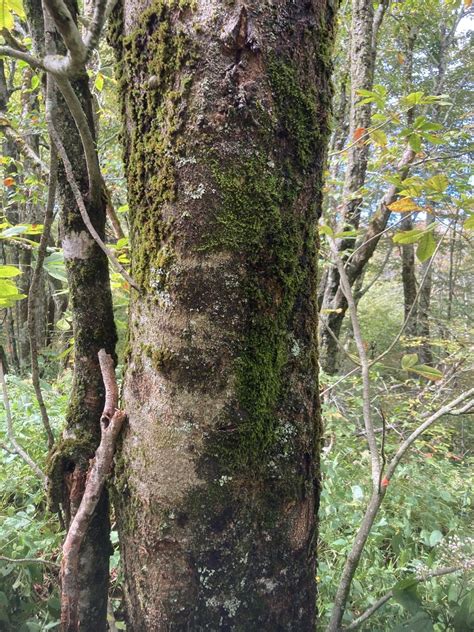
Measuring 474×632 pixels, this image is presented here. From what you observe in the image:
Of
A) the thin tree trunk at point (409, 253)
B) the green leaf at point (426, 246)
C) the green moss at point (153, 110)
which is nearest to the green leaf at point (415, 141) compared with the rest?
the green leaf at point (426, 246)

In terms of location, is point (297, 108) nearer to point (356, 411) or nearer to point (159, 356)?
point (159, 356)

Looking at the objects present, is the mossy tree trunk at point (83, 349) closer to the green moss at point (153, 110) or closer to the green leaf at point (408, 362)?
the green moss at point (153, 110)

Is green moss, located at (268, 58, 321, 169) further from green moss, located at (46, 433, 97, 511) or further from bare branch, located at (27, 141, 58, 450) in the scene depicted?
green moss, located at (46, 433, 97, 511)

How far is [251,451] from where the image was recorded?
0.90m

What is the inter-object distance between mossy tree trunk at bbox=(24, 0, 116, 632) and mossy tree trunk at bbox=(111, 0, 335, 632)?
22cm

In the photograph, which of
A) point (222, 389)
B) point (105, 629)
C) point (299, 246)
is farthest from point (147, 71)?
point (105, 629)

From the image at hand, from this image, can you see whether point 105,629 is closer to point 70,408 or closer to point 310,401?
point 70,408

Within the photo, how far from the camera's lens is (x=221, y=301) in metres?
0.87

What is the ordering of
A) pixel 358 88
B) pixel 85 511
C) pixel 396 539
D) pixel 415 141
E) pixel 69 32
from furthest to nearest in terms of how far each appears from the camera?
pixel 358 88
pixel 396 539
pixel 415 141
pixel 85 511
pixel 69 32

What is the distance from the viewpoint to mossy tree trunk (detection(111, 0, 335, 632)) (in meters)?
0.85

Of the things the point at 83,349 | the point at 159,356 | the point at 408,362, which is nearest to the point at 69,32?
the point at 159,356

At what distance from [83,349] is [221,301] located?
55cm

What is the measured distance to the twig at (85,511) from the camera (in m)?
1.02

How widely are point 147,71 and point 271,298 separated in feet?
1.89
